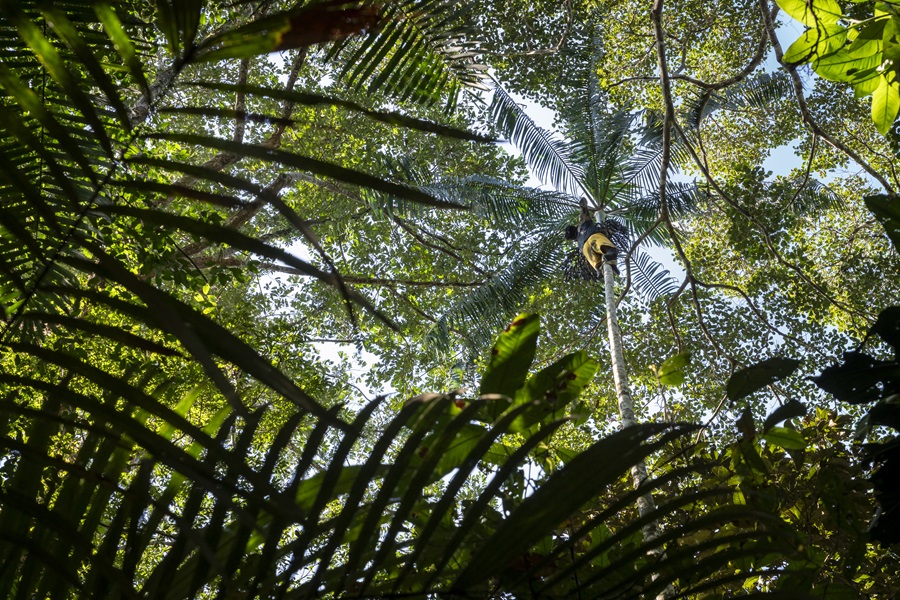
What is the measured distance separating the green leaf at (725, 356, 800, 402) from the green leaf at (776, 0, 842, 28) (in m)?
1.15

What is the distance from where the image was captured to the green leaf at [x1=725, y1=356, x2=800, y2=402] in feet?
3.52

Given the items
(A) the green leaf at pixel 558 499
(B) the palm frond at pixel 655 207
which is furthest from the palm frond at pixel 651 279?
(A) the green leaf at pixel 558 499

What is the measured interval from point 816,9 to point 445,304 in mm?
8648

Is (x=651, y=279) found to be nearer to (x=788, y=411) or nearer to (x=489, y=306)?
(x=489, y=306)

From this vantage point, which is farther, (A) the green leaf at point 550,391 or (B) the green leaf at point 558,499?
(A) the green leaf at point 550,391

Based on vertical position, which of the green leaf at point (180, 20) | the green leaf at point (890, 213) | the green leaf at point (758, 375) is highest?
the green leaf at point (890, 213)

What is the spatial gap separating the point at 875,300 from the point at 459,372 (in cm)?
491

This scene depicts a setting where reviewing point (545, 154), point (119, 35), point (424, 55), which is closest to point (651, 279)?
point (545, 154)

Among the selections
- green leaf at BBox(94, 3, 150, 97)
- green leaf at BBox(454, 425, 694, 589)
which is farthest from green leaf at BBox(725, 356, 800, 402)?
green leaf at BBox(94, 3, 150, 97)

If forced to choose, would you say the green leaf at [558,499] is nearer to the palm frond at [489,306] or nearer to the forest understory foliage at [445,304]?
the forest understory foliage at [445,304]

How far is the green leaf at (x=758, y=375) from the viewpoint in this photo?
107cm

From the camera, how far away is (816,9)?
1884 millimetres

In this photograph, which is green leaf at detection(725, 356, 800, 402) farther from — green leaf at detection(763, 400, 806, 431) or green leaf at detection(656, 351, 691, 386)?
green leaf at detection(656, 351, 691, 386)

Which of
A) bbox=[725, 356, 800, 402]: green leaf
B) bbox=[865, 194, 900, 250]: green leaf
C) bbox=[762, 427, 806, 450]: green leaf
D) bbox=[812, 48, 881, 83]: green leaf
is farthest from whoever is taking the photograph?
bbox=[812, 48, 881, 83]: green leaf
